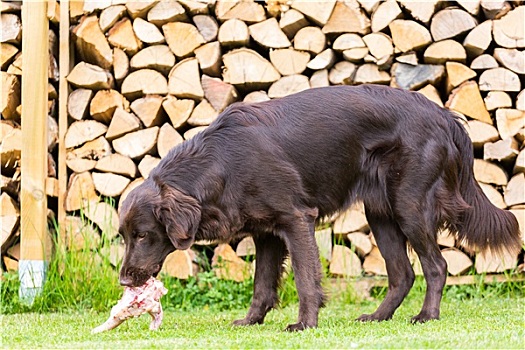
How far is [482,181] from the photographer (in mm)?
5602

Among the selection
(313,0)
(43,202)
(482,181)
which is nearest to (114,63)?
(43,202)

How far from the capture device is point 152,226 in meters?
3.88

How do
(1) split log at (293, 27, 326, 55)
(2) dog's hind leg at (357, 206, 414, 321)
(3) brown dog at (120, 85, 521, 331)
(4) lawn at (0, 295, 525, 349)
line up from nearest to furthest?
(4) lawn at (0, 295, 525, 349) → (3) brown dog at (120, 85, 521, 331) → (2) dog's hind leg at (357, 206, 414, 321) → (1) split log at (293, 27, 326, 55)

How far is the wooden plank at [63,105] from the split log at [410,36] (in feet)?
8.30

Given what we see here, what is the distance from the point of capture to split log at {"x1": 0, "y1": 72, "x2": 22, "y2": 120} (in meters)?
5.91

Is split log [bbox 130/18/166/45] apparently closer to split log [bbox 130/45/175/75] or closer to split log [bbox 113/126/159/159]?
split log [bbox 130/45/175/75]

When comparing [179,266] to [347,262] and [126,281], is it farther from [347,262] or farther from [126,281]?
[126,281]

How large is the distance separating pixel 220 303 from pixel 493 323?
2216 mm

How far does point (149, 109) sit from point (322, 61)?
4.39ft

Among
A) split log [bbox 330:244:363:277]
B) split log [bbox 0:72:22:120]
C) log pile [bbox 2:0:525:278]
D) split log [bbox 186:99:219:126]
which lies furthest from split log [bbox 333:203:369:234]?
split log [bbox 0:72:22:120]

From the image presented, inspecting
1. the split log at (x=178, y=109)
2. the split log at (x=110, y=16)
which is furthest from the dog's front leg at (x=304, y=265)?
the split log at (x=110, y=16)

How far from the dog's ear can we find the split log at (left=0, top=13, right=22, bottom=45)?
2.69 meters

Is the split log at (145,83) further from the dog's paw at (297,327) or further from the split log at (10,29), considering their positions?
the dog's paw at (297,327)

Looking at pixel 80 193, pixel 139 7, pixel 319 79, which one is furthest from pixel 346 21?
pixel 80 193
